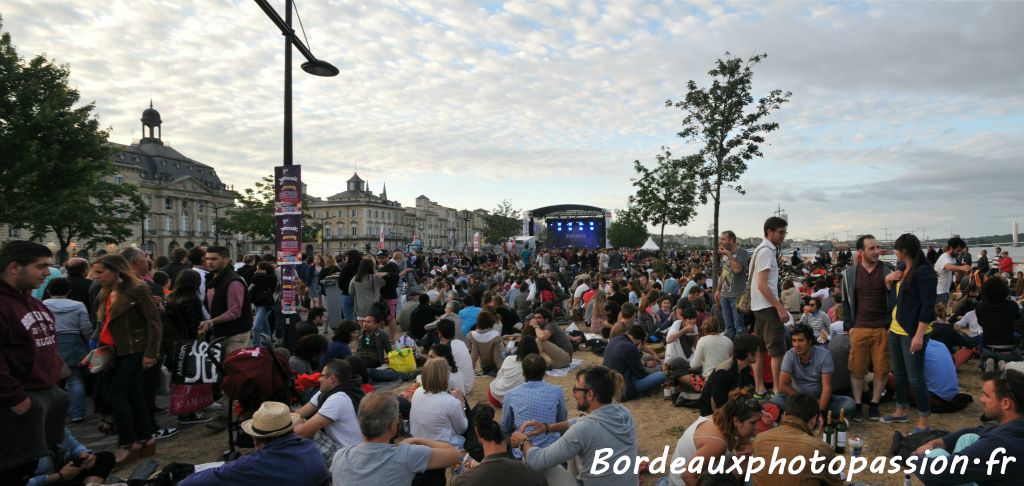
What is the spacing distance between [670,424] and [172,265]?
7647 millimetres

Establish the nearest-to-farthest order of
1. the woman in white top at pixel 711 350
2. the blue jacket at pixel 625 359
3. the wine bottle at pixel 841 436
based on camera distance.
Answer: the wine bottle at pixel 841 436 < the woman in white top at pixel 711 350 < the blue jacket at pixel 625 359

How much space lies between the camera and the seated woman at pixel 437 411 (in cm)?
426

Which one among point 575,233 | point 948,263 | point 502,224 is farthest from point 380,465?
point 502,224

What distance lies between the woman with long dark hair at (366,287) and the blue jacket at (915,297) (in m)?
8.09

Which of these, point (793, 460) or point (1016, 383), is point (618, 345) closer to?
point (793, 460)

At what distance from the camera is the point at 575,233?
36.8m

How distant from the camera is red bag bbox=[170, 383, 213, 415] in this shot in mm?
5883

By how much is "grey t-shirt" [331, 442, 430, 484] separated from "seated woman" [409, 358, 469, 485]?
1.13 metres

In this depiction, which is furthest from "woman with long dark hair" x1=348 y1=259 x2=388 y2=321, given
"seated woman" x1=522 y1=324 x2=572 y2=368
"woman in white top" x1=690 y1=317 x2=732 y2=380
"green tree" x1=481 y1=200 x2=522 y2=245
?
"green tree" x1=481 y1=200 x2=522 y2=245

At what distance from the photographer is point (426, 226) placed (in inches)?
5517

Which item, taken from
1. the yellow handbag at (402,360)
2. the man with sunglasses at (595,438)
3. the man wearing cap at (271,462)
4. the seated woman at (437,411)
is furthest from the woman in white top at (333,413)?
the yellow handbag at (402,360)

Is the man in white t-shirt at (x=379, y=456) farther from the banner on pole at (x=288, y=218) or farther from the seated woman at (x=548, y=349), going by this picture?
the banner on pole at (x=288, y=218)

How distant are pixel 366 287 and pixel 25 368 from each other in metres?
6.74

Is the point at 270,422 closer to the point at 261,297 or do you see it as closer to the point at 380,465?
the point at 380,465
